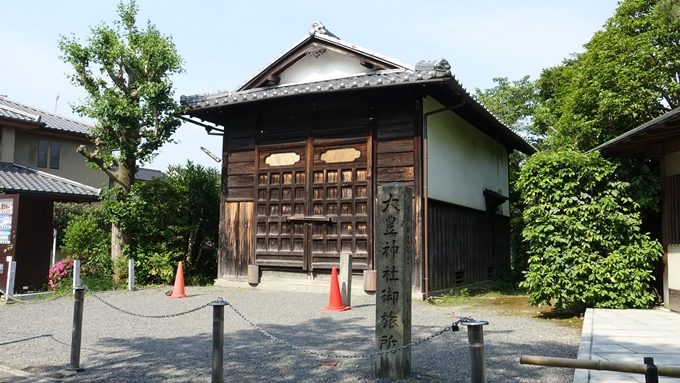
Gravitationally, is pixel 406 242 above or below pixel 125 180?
below

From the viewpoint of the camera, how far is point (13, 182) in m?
17.4

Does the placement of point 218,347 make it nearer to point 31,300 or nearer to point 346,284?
point 346,284

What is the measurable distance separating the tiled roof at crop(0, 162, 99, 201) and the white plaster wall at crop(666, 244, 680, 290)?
17.2m

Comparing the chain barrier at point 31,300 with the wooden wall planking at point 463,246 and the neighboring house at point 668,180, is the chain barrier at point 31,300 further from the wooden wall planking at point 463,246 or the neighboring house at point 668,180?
the neighboring house at point 668,180

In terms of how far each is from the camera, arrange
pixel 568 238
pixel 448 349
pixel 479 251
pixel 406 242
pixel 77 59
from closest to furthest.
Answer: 1. pixel 406 242
2. pixel 448 349
3. pixel 568 238
4. pixel 77 59
5. pixel 479 251

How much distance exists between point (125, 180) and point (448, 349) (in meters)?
11.4

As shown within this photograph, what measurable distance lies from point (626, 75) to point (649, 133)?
19.3 feet

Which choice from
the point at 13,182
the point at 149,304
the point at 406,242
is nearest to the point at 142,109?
the point at 149,304

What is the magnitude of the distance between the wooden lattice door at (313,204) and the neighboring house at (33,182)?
5.96m

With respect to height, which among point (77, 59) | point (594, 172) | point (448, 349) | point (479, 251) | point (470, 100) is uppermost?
point (77, 59)

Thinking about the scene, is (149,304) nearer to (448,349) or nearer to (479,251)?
(448,349)

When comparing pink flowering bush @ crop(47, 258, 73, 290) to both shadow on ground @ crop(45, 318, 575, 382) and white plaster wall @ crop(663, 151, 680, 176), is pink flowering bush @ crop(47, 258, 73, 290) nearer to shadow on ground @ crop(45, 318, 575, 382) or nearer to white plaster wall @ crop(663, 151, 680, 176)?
shadow on ground @ crop(45, 318, 575, 382)

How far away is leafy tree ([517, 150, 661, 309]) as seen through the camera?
30.7ft

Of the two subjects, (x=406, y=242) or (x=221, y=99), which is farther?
(x=221, y=99)
